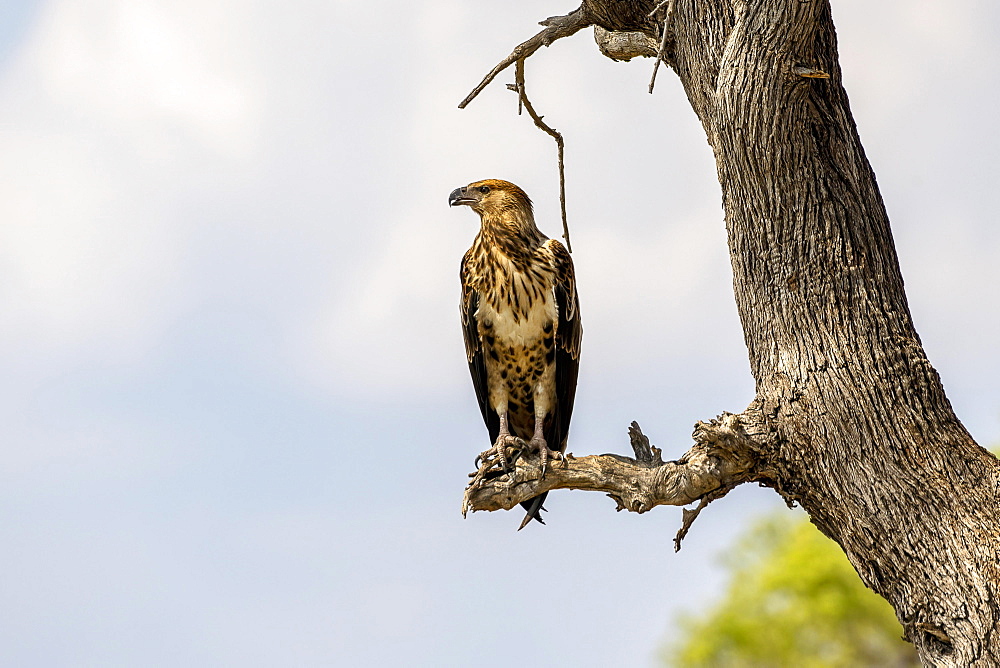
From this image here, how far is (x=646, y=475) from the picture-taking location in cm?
415

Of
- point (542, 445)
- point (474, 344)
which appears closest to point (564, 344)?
point (474, 344)

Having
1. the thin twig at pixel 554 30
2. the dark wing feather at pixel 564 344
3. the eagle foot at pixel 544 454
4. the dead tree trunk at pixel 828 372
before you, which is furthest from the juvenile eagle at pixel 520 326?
the dead tree trunk at pixel 828 372

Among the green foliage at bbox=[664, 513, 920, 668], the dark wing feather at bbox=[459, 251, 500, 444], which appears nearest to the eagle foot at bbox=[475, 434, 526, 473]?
the dark wing feather at bbox=[459, 251, 500, 444]

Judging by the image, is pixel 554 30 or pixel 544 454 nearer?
pixel 544 454

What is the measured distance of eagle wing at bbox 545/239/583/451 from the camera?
5.00 meters

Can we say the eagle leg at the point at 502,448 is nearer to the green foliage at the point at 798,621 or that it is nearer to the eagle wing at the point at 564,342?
the eagle wing at the point at 564,342

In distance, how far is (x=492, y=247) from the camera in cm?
514

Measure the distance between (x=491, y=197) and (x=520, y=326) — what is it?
0.73 metres

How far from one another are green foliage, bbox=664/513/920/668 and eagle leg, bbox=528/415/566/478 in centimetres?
1060

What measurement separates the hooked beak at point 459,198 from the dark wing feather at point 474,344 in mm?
A: 309

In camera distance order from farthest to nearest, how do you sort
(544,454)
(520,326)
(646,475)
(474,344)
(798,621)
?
(798,621), (474,344), (520,326), (544,454), (646,475)

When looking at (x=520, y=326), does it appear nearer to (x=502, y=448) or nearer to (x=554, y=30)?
(x=502, y=448)

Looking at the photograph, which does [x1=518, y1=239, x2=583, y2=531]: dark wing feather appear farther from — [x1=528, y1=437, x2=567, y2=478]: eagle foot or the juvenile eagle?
[x1=528, y1=437, x2=567, y2=478]: eagle foot

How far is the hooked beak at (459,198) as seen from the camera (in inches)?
213
